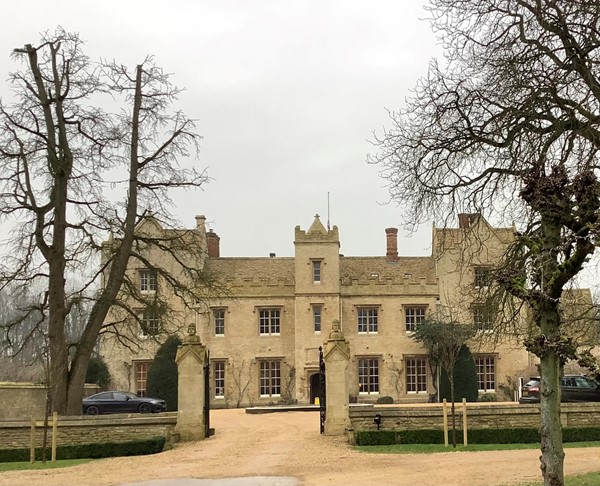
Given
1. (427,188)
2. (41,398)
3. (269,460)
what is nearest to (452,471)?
(269,460)

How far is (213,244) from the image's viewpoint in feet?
148

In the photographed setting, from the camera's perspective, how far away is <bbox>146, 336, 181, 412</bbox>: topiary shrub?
1420 inches

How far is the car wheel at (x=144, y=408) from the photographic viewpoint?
2995 centimetres

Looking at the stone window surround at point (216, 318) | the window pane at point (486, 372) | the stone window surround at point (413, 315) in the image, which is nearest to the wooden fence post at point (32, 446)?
the stone window surround at point (216, 318)

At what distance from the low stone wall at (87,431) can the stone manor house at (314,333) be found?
19336 millimetres

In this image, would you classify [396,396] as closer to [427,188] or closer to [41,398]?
[41,398]

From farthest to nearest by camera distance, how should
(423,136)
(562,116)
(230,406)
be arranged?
(230,406)
(423,136)
(562,116)

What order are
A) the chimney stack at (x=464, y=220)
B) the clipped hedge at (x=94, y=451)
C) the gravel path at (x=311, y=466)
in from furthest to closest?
the clipped hedge at (x=94, y=451), the chimney stack at (x=464, y=220), the gravel path at (x=311, y=466)

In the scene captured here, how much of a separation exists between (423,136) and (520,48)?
89.7 inches

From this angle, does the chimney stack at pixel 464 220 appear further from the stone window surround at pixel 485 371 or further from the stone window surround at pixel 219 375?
the stone window surround at pixel 219 375

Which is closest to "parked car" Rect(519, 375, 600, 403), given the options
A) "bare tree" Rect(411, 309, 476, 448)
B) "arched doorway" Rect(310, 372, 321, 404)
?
"bare tree" Rect(411, 309, 476, 448)

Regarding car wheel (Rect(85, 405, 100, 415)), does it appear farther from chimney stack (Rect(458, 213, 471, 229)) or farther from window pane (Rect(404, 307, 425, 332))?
chimney stack (Rect(458, 213, 471, 229))

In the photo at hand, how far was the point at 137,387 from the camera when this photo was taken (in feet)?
130

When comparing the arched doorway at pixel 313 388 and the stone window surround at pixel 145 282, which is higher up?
the stone window surround at pixel 145 282
